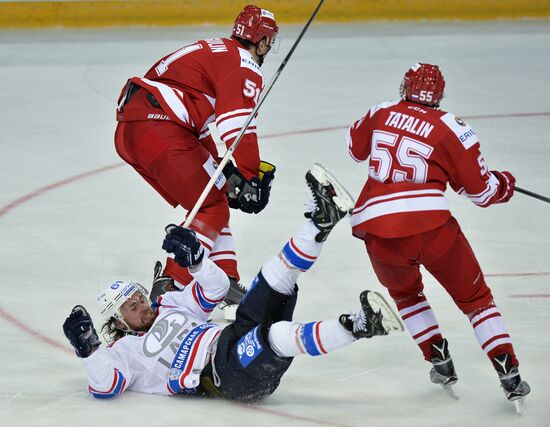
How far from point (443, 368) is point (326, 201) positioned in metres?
0.70

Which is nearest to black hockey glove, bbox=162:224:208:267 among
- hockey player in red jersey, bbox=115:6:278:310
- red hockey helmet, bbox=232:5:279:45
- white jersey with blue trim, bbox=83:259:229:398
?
white jersey with blue trim, bbox=83:259:229:398

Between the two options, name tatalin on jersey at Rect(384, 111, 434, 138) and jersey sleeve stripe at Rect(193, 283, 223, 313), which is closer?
name tatalin on jersey at Rect(384, 111, 434, 138)

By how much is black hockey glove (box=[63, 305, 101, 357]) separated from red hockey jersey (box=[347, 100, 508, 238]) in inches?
35.3

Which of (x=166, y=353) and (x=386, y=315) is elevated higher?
(x=386, y=315)

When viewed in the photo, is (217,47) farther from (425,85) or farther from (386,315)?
(386,315)

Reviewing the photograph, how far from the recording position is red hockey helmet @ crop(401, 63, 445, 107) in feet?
11.8

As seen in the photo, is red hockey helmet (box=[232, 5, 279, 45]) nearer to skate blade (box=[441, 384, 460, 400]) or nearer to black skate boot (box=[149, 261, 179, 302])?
black skate boot (box=[149, 261, 179, 302])

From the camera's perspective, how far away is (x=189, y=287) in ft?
12.5

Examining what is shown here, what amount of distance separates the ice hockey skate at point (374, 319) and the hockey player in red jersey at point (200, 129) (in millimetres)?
1267

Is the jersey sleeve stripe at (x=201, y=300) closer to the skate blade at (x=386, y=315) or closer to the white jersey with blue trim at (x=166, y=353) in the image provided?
the white jersey with blue trim at (x=166, y=353)

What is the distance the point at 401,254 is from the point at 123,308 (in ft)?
2.99

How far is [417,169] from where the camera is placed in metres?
3.55

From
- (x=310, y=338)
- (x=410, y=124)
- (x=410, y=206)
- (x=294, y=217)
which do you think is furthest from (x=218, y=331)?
(x=294, y=217)

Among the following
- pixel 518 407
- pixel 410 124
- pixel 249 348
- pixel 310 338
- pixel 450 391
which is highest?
pixel 410 124
